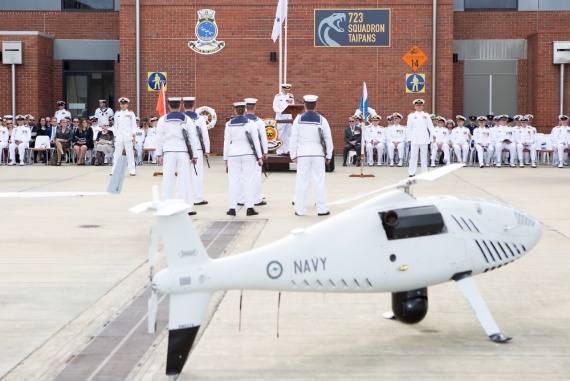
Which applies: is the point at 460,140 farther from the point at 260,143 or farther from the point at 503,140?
the point at 260,143

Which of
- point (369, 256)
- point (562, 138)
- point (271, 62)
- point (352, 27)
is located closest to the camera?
point (369, 256)

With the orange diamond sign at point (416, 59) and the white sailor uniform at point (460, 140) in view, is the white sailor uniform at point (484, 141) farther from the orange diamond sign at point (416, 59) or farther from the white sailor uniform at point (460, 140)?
the orange diamond sign at point (416, 59)

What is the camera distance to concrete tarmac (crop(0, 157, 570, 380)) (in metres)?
6.69

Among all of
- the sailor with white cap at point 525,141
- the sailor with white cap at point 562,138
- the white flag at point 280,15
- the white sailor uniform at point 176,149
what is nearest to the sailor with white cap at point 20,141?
the white flag at point 280,15

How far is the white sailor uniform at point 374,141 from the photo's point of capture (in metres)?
28.6

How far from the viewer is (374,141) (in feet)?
94.0

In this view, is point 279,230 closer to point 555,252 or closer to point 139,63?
point 555,252

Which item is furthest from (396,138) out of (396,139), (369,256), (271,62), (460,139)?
(369,256)

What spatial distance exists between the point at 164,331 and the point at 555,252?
5.64m

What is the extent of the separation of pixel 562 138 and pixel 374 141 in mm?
5370

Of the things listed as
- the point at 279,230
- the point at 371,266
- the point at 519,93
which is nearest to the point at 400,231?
the point at 371,266

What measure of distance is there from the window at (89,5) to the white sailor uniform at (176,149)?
1882 cm

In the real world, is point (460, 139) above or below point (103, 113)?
below

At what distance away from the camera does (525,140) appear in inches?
1104
